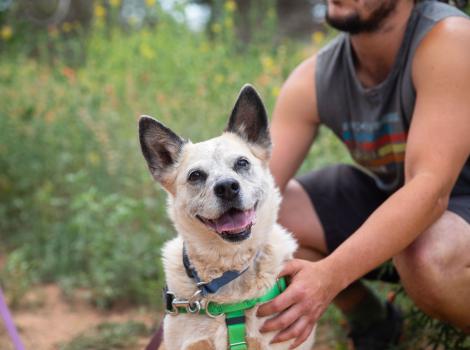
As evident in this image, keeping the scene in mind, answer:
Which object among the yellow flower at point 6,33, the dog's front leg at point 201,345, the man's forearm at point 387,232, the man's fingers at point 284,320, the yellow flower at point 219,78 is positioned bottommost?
the dog's front leg at point 201,345

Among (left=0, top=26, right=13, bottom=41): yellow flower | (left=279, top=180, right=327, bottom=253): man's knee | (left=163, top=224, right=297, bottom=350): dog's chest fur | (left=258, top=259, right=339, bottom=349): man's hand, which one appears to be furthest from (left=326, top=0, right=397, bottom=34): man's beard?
(left=0, top=26, right=13, bottom=41): yellow flower

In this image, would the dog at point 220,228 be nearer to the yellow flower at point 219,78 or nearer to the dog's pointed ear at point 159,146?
the dog's pointed ear at point 159,146

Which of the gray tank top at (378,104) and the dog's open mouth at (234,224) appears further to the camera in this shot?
the gray tank top at (378,104)

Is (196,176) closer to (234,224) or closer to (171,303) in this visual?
(234,224)

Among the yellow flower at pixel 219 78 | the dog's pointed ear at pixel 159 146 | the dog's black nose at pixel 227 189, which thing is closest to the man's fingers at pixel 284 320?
the dog's black nose at pixel 227 189

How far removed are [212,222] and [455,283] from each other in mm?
940

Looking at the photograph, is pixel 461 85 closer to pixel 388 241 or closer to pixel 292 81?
pixel 388 241

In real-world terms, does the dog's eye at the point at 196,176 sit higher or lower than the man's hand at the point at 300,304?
higher

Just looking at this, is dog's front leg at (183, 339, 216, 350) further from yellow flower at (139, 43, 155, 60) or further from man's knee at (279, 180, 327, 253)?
yellow flower at (139, 43, 155, 60)

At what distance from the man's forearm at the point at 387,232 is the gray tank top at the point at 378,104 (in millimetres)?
413

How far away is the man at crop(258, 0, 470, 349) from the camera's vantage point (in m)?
2.09

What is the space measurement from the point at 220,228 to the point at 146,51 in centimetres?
319

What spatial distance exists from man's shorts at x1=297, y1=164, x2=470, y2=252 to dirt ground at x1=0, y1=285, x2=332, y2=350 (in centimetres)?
74

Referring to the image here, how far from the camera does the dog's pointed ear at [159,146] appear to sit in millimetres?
2207
